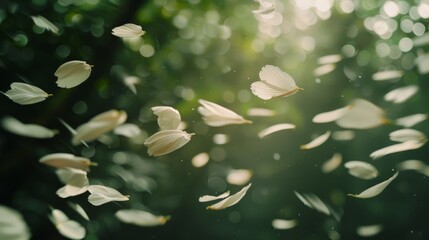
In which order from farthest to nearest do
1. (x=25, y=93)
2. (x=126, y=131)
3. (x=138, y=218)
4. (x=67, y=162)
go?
(x=126, y=131)
(x=138, y=218)
(x=25, y=93)
(x=67, y=162)

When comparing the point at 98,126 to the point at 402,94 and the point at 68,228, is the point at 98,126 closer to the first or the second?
the point at 68,228

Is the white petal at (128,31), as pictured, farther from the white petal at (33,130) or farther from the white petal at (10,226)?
the white petal at (10,226)

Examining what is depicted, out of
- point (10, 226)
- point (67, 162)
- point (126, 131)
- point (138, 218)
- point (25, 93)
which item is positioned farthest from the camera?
point (126, 131)

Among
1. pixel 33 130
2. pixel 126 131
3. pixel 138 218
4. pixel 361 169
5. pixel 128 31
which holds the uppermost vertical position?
pixel 128 31

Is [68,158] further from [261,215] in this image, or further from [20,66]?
[261,215]

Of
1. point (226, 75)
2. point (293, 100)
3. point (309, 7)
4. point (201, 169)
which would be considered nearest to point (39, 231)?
point (201, 169)

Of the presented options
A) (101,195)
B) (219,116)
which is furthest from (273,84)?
(101,195)

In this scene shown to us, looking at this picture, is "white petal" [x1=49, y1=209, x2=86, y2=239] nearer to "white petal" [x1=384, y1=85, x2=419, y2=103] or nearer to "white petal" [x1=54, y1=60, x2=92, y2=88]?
"white petal" [x1=54, y1=60, x2=92, y2=88]
